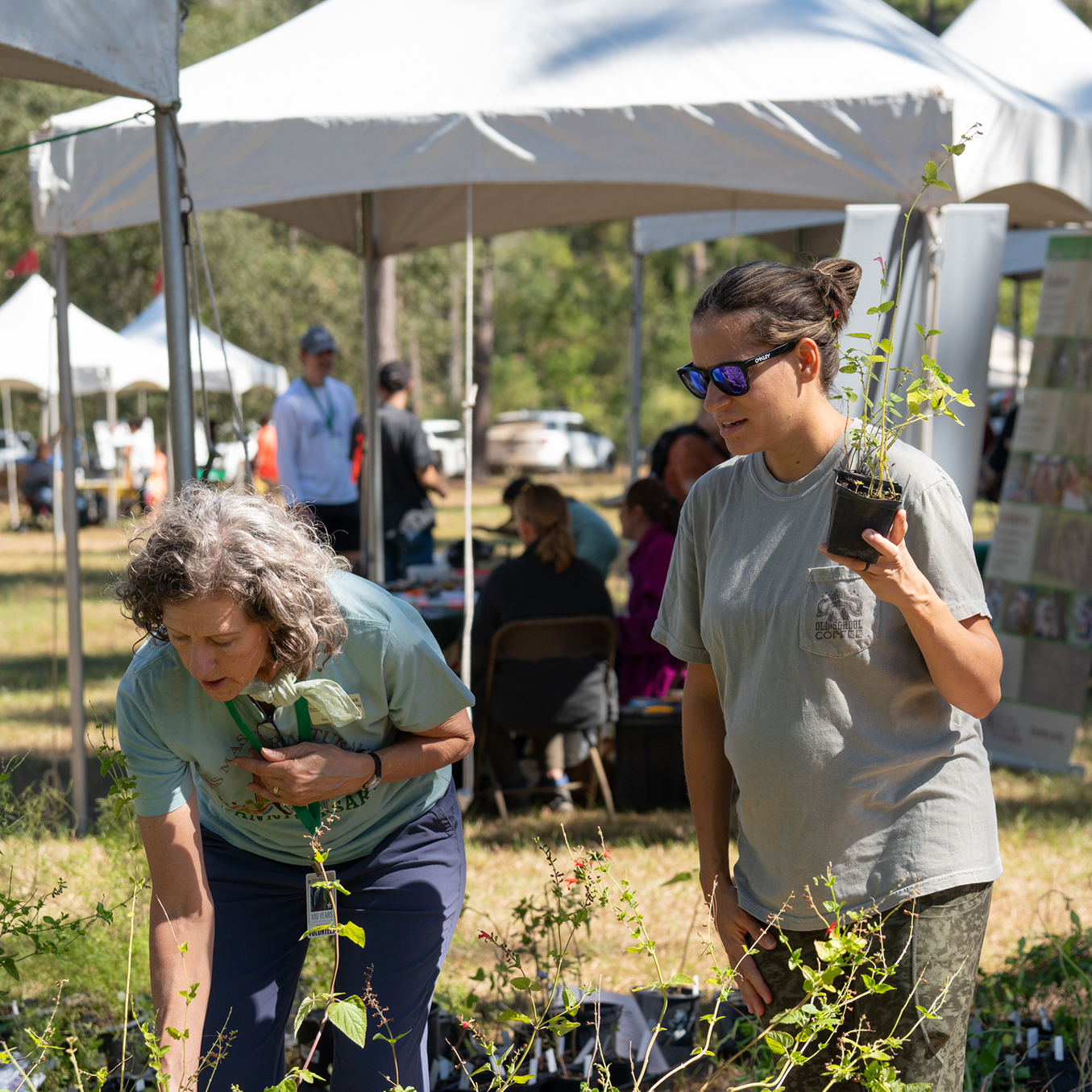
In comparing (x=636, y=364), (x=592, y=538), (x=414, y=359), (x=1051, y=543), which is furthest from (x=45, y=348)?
Result: (x=414, y=359)

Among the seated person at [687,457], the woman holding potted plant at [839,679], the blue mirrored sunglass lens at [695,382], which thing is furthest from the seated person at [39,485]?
the woman holding potted plant at [839,679]

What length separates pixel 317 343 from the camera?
710 cm

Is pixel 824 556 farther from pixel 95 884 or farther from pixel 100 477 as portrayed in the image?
pixel 100 477

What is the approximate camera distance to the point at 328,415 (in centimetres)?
688

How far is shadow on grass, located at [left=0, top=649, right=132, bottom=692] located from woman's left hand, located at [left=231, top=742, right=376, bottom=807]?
5472 millimetres

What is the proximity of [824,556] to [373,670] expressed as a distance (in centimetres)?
72

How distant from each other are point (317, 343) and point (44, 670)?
283 cm

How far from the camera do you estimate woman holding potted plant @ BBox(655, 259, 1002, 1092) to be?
5.11ft

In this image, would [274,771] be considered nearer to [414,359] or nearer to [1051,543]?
[1051,543]

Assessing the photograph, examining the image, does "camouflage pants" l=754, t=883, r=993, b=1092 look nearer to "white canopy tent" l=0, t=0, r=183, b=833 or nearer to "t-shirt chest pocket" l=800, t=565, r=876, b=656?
"t-shirt chest pocket" l=800, t=565, r=876, b=656

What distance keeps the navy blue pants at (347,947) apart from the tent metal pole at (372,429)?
4177mm

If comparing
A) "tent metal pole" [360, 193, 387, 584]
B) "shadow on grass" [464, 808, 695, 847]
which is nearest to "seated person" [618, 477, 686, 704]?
"shadow on grass" [464, 808, 695, 847]

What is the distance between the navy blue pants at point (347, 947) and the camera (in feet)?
6.15

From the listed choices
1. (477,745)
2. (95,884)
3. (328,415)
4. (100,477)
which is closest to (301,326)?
(100,477)
